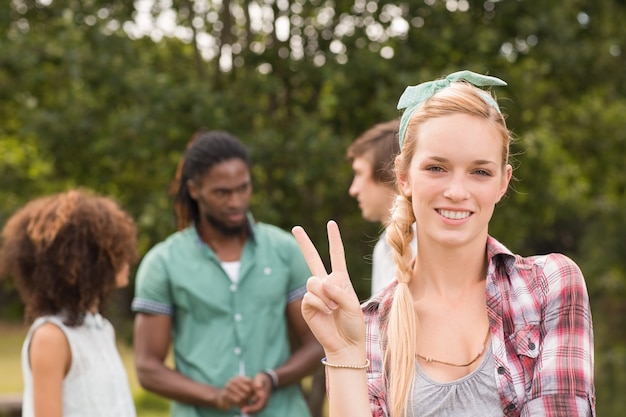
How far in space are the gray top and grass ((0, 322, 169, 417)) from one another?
32.3ft

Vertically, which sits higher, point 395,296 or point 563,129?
point 563,129

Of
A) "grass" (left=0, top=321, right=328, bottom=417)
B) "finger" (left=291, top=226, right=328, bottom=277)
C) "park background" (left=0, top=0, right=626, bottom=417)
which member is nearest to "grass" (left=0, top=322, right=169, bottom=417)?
"grass" (left=0, top=321, right=328, bottom=417)

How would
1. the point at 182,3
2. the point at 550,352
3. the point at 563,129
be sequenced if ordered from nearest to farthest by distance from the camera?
the point at 550,352 → the point at 182,3 → the point at 563,129

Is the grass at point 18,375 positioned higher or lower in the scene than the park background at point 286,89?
lower

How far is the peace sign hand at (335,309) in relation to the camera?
230 cm

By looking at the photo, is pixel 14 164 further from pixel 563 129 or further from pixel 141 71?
pixel 563 129

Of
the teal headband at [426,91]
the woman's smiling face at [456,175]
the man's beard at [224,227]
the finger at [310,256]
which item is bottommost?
the finger at [310,256]

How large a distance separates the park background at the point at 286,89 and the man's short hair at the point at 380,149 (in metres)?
2.88

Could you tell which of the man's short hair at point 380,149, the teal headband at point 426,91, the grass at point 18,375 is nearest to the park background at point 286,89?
the man's short hair at point 380,149

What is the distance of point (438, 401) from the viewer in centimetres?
231

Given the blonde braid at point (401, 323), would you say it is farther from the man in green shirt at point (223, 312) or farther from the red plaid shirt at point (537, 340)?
the man in green shirt at point (223, 312)

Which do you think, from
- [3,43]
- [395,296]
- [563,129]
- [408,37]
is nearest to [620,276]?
[563,129]

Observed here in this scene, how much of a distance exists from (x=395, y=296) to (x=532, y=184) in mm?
6388

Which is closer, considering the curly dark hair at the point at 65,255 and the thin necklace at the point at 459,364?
the thin necklace at the point at 459,364
